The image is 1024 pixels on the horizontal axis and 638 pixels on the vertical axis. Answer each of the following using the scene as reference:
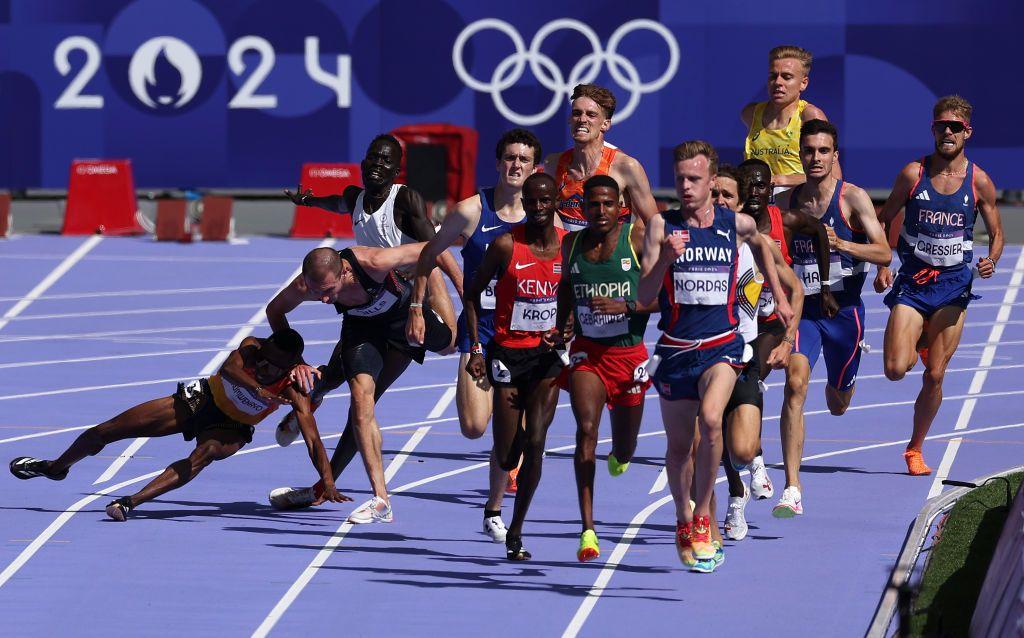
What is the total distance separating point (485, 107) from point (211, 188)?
3603mm

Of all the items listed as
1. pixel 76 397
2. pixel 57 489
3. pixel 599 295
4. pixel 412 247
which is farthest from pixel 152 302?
pixel 599 295

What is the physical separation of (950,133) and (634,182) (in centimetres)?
247

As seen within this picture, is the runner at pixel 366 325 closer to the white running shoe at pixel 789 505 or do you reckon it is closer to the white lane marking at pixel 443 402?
the white running shoe at pixel 789 505

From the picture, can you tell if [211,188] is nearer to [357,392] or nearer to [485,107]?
[485,107]

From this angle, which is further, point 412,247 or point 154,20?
point 154,20

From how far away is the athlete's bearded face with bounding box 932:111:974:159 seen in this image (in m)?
12.6

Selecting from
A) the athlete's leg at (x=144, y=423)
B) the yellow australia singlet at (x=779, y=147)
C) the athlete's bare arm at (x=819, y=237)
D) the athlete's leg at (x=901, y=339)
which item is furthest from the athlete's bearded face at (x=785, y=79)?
the athlete's leg at (x=144, y=423)

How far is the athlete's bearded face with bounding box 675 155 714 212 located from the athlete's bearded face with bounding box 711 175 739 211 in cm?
70

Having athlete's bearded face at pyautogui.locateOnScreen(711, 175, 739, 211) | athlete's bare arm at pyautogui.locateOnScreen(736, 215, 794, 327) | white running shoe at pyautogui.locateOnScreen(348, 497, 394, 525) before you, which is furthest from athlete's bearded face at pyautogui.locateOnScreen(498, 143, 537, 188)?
white running shoe at pyautogui.locateOnScreen(348, 497, 394, 525)

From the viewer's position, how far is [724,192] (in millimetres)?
10336

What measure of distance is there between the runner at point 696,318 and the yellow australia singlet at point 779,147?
11.3 ft

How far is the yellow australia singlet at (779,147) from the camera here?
1311 centimetres

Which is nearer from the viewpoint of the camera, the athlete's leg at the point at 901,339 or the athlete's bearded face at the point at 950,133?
the athlete's leg at the point at 901,339

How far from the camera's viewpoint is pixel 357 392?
11180 mm
